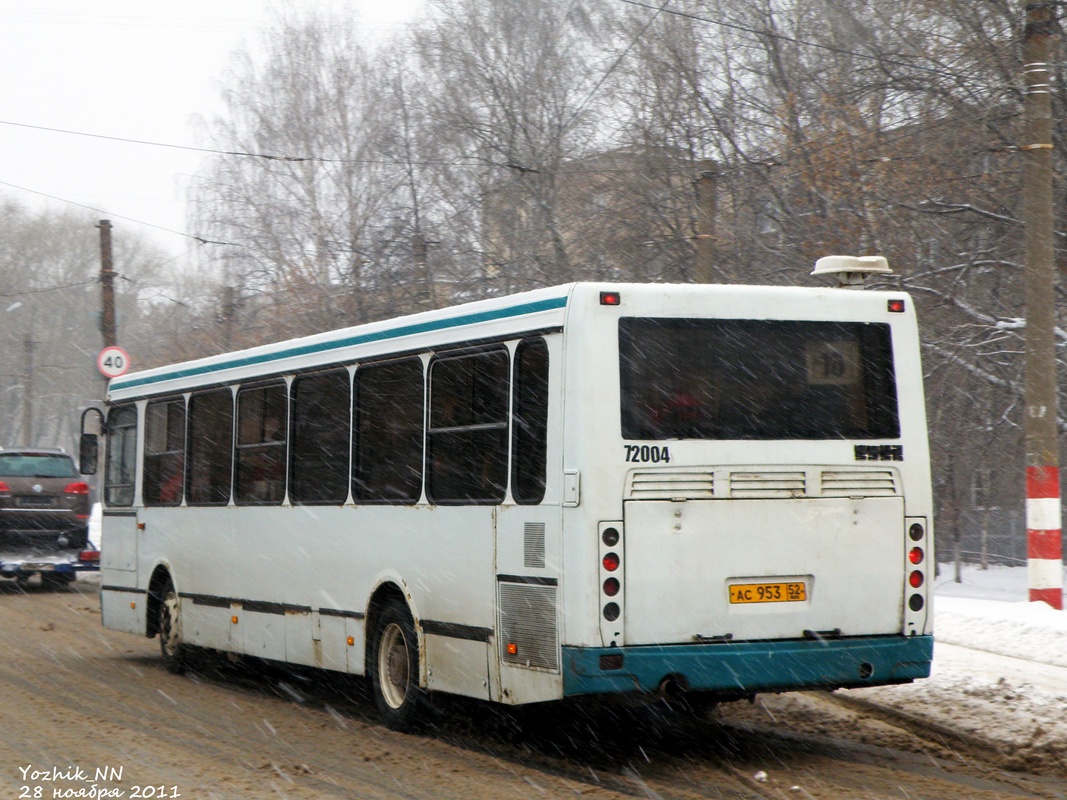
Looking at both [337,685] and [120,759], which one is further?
[337,685]

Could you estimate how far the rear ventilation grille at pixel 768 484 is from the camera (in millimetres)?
7758

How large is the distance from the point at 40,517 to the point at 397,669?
14148mm

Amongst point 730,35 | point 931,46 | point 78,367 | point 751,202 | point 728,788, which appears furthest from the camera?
point 78,367

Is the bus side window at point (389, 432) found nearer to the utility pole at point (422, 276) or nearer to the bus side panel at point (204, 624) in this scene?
the bus side panel at point (204, 624)

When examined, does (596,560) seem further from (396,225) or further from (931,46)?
(396,225)

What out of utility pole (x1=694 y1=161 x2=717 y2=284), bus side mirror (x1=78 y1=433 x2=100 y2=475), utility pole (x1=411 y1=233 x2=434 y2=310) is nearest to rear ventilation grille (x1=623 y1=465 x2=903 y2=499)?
bus side mirror (x1=78 y1=433 x2=100 y2=475)

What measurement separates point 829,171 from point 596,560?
12.9 metres

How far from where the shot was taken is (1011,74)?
1820 cm

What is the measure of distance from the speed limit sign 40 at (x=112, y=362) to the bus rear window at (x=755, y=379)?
745 inches

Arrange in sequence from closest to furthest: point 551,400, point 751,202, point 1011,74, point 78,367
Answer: point 551,400
point 1011,74
point 751,202
point 78,367

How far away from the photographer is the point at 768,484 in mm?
7828

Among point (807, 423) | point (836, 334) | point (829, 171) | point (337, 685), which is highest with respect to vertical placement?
point (829, 171)

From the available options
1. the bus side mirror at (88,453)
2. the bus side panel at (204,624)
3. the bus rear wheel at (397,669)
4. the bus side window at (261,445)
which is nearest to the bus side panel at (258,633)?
the bus side panel at (204,624)

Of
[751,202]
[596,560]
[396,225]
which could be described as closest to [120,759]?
[596,560]
